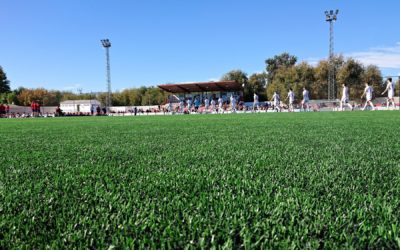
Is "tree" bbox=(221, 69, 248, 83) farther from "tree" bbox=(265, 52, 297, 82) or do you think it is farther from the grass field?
the grass field

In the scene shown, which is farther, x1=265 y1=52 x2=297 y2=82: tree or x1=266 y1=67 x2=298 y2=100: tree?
x1=265 y1=52 x2=297 y2=82: tree

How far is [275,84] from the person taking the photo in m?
56.1

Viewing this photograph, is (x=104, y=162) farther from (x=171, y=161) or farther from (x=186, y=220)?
(x=186, y=220)

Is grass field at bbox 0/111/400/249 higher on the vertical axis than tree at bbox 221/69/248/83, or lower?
lower

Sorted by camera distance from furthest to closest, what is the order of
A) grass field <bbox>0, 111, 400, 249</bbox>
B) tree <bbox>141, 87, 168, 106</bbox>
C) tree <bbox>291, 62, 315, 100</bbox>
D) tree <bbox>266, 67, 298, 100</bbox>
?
tree <bbox>141, 87, 168, 106</bbox>
tree <bbox>266, 67, 298, 100</bbox>
tree <bbox>291, 62, 315, 100</bbox>
grass field <bbox>0, 111, 400, 249</bbox>

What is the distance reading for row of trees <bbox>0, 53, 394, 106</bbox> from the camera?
162 ft

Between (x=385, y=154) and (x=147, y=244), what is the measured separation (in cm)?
266

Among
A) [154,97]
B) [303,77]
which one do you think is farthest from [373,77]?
[154,97]

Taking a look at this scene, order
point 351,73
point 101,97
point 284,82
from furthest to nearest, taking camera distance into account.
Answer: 1. point 101,97
2. point 284,82
3. point 351,73

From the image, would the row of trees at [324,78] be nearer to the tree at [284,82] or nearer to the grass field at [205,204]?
the tree at [284,82]

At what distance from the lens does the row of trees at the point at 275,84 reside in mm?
49469

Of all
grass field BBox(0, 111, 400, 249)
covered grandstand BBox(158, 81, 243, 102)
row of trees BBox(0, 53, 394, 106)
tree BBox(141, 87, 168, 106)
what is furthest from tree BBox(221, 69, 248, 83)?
grass field BBox(0, 111, 400, 249)

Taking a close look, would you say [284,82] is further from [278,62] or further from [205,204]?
[205,204]

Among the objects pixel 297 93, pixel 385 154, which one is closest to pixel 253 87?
pixel 297 93
